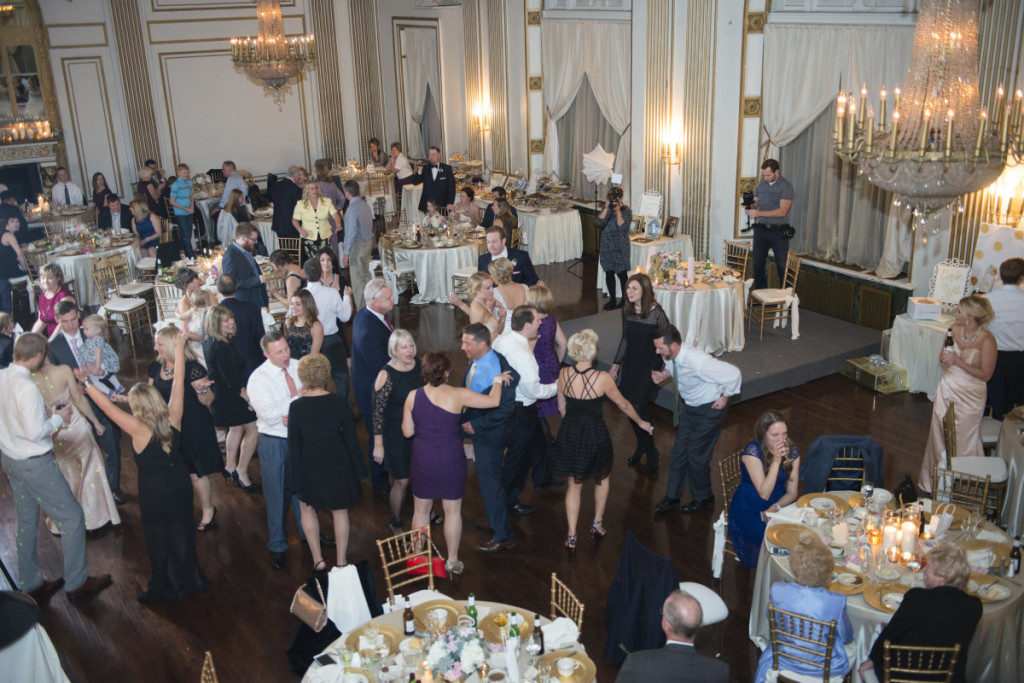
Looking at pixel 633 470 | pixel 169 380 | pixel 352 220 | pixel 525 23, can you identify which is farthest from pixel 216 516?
pixel 525 23

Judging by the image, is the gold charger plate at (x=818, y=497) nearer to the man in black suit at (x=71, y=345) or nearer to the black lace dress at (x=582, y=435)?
the black lace dress at (x=582, y=435)

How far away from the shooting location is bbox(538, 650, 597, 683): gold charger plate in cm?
352

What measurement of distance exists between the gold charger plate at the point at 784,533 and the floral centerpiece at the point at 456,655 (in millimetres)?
1654

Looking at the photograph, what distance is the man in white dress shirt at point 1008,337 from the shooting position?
20.9 feet

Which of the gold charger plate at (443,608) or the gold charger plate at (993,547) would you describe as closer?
the gold charger plate at (443,608)

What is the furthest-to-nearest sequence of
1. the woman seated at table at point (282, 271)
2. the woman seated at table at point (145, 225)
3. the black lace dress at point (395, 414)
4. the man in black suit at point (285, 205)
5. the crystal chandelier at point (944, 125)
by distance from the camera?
1. the woman seated at table at point (145, 225)
2. the man in black suit at point (285, 205)
3. the woman seated at table at point (282, 271)
4. the black lace dress at point (395, 414)
5. the crystal chandelier at point (944, 125)

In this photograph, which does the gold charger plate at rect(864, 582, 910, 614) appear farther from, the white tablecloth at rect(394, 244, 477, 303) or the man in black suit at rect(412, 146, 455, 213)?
the man in black suit at rect(412, 146, 455, 213)

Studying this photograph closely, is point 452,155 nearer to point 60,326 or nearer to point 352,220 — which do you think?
point 352,220

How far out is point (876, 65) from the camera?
8.91 m

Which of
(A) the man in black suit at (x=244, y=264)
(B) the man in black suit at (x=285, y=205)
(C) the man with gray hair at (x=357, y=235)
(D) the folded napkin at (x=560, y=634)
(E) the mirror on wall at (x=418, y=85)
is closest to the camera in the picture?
(D) the folded napkin at (x=560, y=634)

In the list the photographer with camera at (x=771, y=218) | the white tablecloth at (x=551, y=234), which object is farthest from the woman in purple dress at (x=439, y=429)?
the white tablecloth at (x=551, y=234)

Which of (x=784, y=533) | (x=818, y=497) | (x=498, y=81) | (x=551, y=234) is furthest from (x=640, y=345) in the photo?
(x=498, y=81)

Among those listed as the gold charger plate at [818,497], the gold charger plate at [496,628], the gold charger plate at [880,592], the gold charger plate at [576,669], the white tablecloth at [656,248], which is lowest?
the gold charger plate at [576,669]

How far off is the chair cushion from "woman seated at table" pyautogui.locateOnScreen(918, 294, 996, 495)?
152 millimetres
